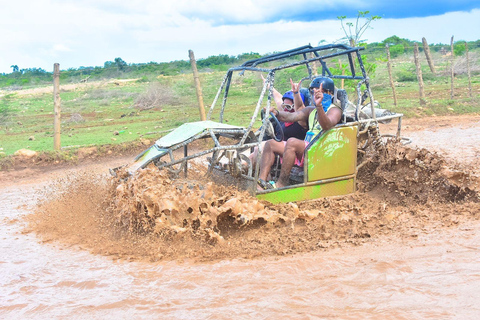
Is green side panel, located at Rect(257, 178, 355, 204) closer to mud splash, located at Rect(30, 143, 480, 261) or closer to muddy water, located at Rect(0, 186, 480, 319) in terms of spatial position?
mud splash, located at Rect(30, 143, 480, 261)

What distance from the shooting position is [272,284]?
13.9 ft

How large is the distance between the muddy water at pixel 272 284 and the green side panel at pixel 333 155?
3.53 feet

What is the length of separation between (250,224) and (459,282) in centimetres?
222

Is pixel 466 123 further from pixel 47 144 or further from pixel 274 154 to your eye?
pixel 47 144

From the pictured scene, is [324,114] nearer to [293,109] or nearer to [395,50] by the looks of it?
[293,109]

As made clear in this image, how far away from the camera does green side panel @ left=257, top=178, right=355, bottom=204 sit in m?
5.60

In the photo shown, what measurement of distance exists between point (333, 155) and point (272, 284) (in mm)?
2137

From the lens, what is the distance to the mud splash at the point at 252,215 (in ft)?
16.8

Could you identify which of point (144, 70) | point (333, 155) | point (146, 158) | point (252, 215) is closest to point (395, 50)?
point (144, 70)

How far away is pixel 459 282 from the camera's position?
4086 mm

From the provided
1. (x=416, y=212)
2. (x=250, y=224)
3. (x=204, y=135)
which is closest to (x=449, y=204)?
(x=416, y=212)

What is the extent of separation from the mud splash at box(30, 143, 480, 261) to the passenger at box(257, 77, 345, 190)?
0.46 m

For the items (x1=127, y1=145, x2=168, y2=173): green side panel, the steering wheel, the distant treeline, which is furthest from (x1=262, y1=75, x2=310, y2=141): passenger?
the distant treeline

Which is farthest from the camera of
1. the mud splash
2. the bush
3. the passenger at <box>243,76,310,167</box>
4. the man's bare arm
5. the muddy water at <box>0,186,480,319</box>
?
the bush
